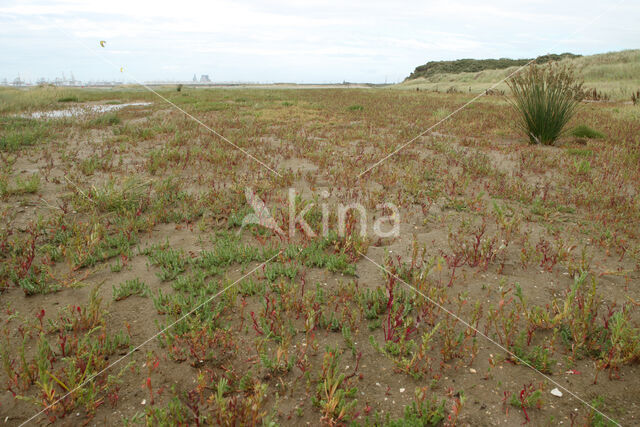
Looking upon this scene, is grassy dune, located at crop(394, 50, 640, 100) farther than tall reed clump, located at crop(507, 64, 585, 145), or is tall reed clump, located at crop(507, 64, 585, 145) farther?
grassy dune, located at crop(394, 50, 640, 100)

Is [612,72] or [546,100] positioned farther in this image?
[612,72]

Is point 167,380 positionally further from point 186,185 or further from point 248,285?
point 186,185

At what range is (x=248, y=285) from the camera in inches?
147

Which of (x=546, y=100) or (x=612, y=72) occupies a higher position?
(x=612, y=72)

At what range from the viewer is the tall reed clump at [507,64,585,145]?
892 cm

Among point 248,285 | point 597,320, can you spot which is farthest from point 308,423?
point 597,320

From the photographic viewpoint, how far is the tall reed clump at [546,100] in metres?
8.92

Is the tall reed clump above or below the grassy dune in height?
below

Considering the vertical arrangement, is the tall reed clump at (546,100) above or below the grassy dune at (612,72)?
below

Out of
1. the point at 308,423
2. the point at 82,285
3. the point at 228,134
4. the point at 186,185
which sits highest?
the point at 228,134

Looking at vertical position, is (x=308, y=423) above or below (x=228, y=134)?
below

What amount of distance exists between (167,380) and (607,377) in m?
3.13

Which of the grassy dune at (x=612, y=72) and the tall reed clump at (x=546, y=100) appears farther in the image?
the grassy dune at (x=612, y=72)

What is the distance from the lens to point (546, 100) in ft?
30.0
